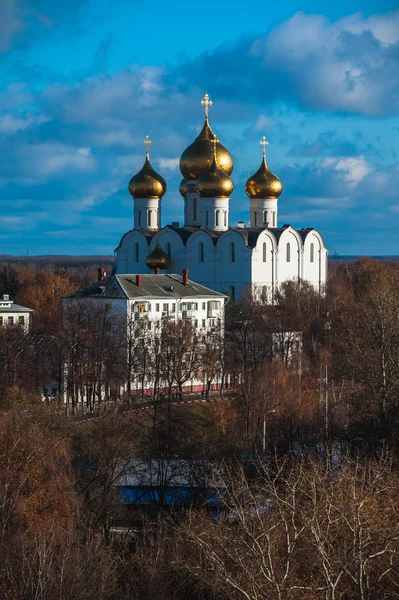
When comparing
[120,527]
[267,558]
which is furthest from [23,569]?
[120,527]

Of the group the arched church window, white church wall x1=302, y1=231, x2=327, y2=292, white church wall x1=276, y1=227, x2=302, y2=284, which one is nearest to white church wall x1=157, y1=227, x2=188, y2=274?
the arched church window

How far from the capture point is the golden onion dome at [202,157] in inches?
2052

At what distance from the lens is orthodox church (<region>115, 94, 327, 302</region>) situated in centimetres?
5009

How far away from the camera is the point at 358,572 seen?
12.4m

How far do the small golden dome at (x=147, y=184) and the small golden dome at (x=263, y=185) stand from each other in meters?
3.59

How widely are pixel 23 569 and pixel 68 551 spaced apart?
0.93 meters

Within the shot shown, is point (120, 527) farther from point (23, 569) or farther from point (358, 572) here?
point (358, 572)

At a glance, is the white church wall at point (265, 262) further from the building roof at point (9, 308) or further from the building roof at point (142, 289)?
the building roof at point (9, 308)

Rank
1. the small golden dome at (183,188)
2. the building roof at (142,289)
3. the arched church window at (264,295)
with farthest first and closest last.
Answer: the small golden dome at (183,188) → the arched church window at (264,295) → the building roof at (142,289)

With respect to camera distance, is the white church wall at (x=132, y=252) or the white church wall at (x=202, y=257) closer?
the white church wall at (x=202, y=257)

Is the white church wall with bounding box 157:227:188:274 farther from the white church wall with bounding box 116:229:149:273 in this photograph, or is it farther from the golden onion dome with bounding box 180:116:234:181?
the golden onion dome with bounding box 180:116:234:181

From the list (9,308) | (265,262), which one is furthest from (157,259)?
(9,308)

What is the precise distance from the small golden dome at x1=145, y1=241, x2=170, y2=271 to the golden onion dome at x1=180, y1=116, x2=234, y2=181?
378cm

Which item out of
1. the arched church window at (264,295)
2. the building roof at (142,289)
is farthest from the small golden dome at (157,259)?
the building roof at (142,289)
